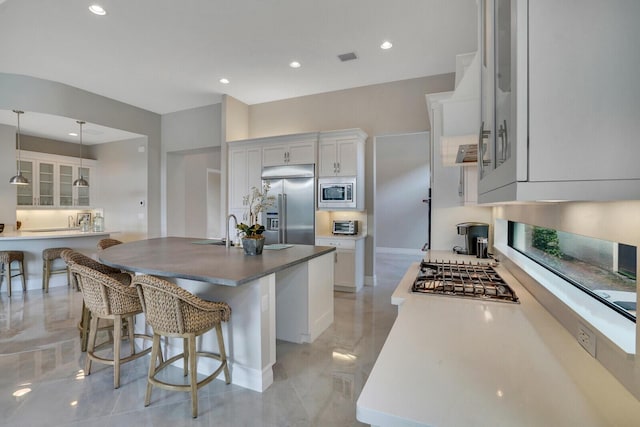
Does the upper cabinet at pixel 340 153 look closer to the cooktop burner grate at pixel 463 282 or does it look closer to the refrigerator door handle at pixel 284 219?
the refrigerator door handle at pixel 284 219

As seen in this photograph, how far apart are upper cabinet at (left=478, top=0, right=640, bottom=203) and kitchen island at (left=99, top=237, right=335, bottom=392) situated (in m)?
1.56

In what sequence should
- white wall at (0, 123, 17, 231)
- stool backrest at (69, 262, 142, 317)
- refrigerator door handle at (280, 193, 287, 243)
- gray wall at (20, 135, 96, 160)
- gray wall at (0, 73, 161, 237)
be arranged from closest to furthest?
stool backrest at (69, 262, 142, 317), gray wall at (0, 73, 161, 237), refrigerator door handle at (280, 193, 287, 243), white wall at (0, 123, 17, 231), gray wall at (20, 135, 96, 160)

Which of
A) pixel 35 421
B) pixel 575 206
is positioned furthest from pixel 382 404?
pixel 35 421

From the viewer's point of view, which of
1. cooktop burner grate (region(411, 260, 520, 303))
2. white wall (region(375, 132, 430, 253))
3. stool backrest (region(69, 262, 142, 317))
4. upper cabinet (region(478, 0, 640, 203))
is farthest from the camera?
white wall (region(375, 132, 430, 253))

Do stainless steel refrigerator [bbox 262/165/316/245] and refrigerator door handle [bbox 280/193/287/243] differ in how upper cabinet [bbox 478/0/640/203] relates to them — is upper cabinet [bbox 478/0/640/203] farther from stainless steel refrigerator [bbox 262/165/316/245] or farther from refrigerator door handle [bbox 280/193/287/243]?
refrigerator door handle [bbox 280/193/287/243]

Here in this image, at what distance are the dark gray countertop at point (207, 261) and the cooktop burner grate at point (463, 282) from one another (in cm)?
97

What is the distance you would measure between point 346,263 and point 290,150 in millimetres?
2018

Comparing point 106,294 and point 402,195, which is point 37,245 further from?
point 402,195

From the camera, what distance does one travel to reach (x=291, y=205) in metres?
4.95

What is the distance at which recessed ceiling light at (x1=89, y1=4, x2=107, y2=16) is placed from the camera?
9.86 feet

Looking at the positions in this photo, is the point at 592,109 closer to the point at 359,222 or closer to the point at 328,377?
the point at 328,377

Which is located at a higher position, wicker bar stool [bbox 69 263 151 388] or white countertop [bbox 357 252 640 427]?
white countertop [bbox 357 252 640 427]

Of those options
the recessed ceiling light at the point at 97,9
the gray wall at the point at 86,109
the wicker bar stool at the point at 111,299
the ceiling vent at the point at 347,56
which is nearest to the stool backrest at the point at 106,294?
the wicker bar stool at the point at 111,299

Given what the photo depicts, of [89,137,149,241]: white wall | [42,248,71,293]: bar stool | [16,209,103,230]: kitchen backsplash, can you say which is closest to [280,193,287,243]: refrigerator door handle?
[89,137,149,241]: white wall
